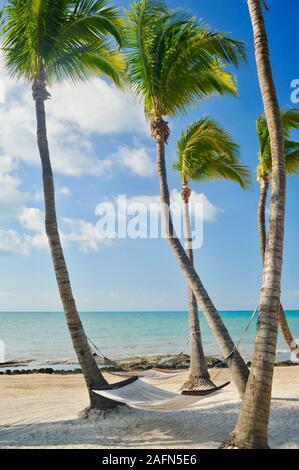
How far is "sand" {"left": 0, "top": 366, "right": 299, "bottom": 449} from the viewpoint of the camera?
18.4ft

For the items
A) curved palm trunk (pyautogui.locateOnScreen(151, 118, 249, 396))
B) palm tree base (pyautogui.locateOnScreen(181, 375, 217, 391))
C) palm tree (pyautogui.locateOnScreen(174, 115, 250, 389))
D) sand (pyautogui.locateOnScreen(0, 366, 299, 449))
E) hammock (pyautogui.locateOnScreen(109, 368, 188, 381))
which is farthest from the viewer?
palm tree (pyautogui.locateOnScreen(174, 115, 250, 389))

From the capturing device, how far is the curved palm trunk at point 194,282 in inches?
256

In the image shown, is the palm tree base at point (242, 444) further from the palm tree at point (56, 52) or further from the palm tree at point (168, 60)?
the palm tree at point (168, 60)

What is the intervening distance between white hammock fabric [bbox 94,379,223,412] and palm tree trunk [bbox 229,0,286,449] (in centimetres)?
106

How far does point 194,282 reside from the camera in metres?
7.18

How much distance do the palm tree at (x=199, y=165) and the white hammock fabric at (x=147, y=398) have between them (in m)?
2.68

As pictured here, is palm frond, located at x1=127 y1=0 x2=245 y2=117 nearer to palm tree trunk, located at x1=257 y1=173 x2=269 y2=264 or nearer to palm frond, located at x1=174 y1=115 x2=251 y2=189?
palm frond, located at x1=174 y1=115 x2=251 y2=189

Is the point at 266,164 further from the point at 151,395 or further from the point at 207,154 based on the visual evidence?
the point at 151,395

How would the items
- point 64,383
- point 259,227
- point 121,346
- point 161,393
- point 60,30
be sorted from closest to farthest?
1. point 161,393
2. point 60,30
3. point 259,227
4. point 64,383
5. point 121,346

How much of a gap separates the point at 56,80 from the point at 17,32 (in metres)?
1.01

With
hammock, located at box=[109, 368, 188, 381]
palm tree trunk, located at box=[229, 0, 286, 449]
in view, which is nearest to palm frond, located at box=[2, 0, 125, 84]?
palm tree trunk, located at box=[229, 0, 286, 449]

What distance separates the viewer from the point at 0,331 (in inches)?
1742
